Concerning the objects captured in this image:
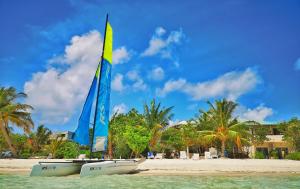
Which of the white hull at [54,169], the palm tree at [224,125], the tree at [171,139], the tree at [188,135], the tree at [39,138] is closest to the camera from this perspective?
the white hull at [54,169]

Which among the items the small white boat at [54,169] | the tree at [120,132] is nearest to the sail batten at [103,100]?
the small white boat at [54,169]

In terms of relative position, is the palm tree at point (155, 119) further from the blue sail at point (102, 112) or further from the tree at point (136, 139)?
the blue sail at point (102, 112)

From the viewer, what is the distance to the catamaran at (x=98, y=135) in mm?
13914

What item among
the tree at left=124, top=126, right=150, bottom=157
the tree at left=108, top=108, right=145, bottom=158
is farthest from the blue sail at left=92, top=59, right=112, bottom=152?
the tree at left=108, top=108, right=145, bottom=158

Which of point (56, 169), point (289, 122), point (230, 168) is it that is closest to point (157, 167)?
point (230, 168)

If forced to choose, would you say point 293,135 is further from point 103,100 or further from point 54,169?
point 54,169

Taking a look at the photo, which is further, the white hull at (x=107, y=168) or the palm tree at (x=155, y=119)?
the palm tree at (x=155, y=119)

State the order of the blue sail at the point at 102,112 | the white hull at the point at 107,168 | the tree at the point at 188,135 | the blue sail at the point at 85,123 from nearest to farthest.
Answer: the white hull at the point at 107,168, the blue sail at the point at 85,123, the blue sail at the point at 102,112, the tree at the point at 188,135

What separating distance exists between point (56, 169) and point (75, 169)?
126cm

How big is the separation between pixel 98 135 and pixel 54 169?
295 centimetres

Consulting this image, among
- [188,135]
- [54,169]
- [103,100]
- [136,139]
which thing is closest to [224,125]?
[188,135]

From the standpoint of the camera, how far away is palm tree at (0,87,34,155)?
31500mm

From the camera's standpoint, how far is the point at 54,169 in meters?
14.1

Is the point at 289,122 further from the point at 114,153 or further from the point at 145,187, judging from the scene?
the point at 145,187
